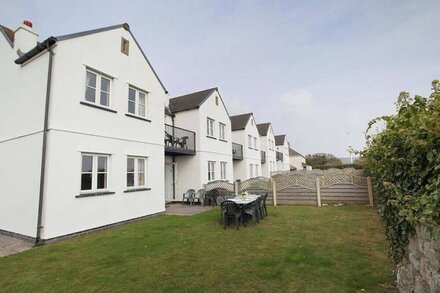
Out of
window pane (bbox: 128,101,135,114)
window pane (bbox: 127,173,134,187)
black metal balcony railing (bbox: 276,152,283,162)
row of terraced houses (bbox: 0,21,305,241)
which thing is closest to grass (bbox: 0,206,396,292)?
row of terraced houses (bbox: 0,21,305,241)

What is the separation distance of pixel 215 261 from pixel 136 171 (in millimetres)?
6646

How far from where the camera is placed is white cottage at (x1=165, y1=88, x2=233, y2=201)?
52.2 feet

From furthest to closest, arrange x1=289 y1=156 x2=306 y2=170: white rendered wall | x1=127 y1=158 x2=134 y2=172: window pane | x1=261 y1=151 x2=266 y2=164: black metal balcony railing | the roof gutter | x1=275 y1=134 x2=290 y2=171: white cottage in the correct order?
x1=289 y1=156 x2=306 y2=170: white rendered wall → x1=275 y1=134 x2=290 y2=171: white cottage → x1=261 y1=151 x2=266 y2=164: black metal balcony railing → x1=127 y1=158 x2=134 y2=172: window pane → the roof gutter

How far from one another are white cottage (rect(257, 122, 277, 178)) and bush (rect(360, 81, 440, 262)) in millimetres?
30321

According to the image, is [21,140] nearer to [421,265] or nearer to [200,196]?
[200,196]

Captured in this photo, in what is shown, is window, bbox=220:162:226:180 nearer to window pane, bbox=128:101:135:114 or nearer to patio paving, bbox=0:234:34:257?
window pane, bbox=128:101:135:114

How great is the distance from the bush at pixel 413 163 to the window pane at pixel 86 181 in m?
8.76

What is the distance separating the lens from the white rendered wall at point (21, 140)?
7.91 m

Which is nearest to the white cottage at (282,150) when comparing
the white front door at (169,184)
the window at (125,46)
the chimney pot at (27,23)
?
the white front door at (169,184)

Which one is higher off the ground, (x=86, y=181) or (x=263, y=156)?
(x=263, y=156)

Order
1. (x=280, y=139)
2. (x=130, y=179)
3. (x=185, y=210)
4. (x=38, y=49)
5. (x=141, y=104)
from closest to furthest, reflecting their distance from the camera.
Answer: (x=38, y=49) < (x=130, y=179) < (x=141, y=104) < (x=185, y=210) < (x=280, y=139)

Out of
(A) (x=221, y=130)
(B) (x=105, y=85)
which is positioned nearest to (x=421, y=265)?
(B) (x=105, y=85)

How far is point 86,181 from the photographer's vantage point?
A: 866cm

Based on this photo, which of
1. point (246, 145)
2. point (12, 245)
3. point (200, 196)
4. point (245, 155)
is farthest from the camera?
point (246, 145)
